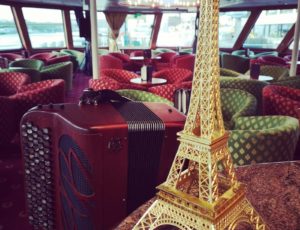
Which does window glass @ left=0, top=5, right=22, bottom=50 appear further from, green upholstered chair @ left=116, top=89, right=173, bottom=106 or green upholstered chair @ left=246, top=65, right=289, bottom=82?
green upholstered chair @ left=116, top=89, right=173, bottom=106

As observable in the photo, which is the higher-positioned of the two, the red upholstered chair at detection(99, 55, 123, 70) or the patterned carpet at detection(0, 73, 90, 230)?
the red upholstered chair at detection(99, 55, 123, 70)

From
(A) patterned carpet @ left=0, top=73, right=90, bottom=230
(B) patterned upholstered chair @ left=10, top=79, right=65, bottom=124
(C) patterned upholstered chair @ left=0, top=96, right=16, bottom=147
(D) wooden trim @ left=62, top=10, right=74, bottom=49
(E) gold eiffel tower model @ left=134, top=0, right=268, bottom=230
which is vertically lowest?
(A) patterned carpet @ left=0, top=73, right=90, bottom=230

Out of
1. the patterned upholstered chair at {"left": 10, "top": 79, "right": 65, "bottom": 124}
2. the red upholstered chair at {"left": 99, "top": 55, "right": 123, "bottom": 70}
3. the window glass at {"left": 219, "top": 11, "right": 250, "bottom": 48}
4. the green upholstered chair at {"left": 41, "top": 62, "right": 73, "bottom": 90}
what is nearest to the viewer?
the patterned upholstered chair at {"left": 10, "top": 79, "right": 65, "bottom": 124}

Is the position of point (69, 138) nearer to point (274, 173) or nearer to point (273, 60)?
point (274, 173)

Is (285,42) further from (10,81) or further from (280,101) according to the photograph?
(10,81)

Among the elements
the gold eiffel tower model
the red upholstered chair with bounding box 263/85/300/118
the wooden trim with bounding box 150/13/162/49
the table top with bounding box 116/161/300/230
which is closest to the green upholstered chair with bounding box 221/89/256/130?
the red upholstered chair with bounding box 263/85/300/118

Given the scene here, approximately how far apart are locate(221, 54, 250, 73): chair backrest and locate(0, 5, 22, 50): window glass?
646cm

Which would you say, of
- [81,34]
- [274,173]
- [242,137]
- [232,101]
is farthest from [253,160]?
[81,34]

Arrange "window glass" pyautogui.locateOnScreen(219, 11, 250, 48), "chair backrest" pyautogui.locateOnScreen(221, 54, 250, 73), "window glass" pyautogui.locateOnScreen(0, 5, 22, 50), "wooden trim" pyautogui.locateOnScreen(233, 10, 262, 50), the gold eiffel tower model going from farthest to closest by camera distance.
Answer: "window glass" pyautogui.locateOnScreen(219, 11, 250, 48) < "wooden trim" pyautogui.locateOnScreen(233, 10, 262, 50) < "window glass" pyautogui.locateOnScreen(0, 5, 22, 50) < "chair backrest" pyautogui.locateOnScreen(221, 54, 250, 73) < the gold eiffel tower model

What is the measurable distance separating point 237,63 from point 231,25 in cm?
347

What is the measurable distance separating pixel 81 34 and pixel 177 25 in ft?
27.8

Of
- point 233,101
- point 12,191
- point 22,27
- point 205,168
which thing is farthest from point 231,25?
point 205,168

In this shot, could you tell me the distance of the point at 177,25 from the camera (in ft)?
41.2

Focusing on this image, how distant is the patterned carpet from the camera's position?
2410mm
